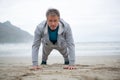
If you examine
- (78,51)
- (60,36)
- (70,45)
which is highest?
(78,51)

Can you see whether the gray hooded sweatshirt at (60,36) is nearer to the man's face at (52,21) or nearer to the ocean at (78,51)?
the man's face at (52,21)

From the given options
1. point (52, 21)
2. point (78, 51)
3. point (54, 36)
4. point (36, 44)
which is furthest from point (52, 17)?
point (78, 51)

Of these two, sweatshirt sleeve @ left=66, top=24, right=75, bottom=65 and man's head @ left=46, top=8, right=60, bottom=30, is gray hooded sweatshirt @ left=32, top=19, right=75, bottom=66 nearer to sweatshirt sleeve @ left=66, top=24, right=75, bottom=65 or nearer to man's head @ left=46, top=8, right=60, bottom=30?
sweatshirt sleeve @ left=66, top=24, right=75, bottom=65

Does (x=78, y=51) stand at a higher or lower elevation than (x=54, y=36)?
higher

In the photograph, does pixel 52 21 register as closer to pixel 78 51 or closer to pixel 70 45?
pixel 70 45

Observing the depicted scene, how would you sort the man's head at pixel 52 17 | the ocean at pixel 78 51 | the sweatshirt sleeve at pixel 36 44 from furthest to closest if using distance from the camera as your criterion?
the ocean at pixel 78 51 → the sweatshirt sleeve at pixel 36 44 → the man's head at pixel 52 17

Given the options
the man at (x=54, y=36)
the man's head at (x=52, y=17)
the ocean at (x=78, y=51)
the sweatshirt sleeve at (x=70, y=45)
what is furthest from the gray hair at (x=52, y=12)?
the ocean at (x=78, y=51)

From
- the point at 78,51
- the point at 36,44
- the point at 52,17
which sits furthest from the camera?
the point at 78,51

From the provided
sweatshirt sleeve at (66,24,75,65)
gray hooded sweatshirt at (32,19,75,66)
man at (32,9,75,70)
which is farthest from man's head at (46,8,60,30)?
sweatshirt sleeve at (66,24,75,65)

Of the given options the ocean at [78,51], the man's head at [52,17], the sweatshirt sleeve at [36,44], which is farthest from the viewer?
the ocean at [78,51]

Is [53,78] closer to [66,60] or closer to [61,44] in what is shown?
[61,44]

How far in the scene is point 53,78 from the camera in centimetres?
346

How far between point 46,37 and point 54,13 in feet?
Result: 2.25

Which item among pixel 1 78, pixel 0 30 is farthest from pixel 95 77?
pixel 0 30
